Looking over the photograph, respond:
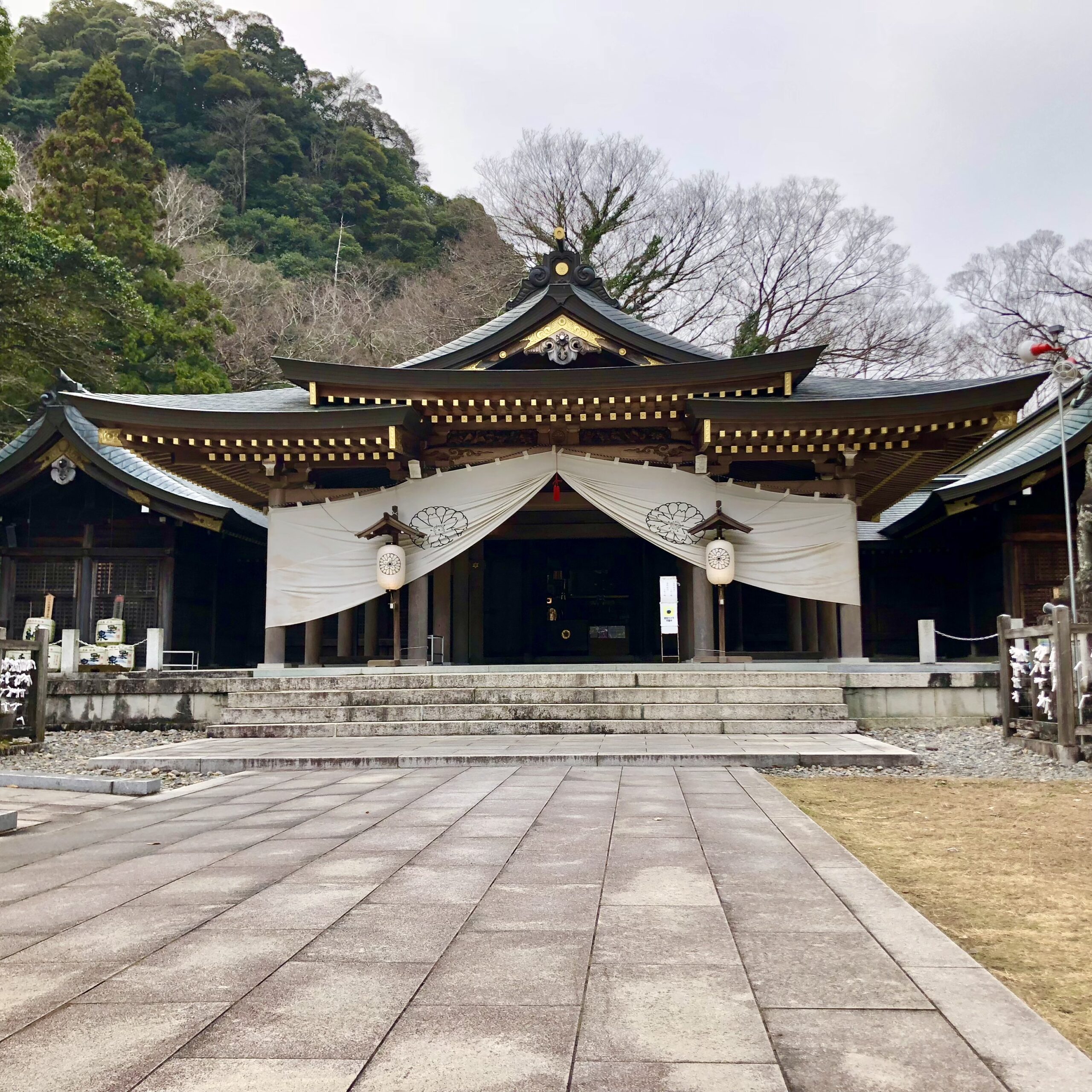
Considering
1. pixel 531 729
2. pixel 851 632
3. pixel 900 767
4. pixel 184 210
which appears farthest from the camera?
pixel 184 210

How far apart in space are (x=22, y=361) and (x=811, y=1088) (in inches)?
932

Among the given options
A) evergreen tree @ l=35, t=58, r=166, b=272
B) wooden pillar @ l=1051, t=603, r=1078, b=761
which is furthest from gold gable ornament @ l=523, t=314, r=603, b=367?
evergreen tree @ l=35, t=58, r=166, b=272

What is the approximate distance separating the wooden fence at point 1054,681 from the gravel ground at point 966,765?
0.76 feet

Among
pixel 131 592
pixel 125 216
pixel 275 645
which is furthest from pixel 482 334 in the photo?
pixel 125 216

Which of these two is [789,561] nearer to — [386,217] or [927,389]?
[927,389]

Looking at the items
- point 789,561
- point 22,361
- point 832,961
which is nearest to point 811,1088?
point 832,961

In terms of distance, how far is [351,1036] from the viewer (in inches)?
89.4

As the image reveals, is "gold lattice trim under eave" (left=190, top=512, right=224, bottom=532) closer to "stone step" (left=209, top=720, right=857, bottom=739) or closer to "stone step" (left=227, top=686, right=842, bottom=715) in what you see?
"stone step" (left=227, top=686, right=842, bottom=715)

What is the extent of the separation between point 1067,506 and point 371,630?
10.2 metres

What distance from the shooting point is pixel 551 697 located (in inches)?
420

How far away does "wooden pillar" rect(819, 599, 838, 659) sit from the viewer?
1330 cm

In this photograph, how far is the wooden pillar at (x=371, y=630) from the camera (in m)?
14.3

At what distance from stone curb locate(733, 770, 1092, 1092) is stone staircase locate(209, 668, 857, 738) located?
5969 mm

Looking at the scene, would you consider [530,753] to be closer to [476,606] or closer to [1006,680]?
[1006,680]
